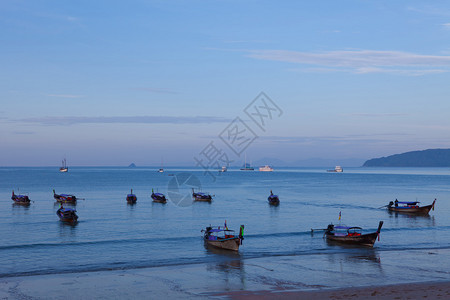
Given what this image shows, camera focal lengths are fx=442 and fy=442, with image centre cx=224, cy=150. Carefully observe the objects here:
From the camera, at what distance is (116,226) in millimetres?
64125

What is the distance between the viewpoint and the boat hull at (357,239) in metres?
47.8

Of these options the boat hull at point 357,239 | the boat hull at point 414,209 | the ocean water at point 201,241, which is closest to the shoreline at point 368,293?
the ocean water at point 201,241

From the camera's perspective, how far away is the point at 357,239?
49000 millimetres

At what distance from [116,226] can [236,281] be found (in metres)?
Result: 35.5

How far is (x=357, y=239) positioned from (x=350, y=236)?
1123mm

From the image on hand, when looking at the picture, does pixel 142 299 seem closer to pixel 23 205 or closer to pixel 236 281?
pixel 236 281

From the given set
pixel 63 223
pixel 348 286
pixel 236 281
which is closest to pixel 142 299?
pixel 236 281

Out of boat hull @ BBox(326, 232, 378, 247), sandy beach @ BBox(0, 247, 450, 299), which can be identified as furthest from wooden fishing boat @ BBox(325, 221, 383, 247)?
sandy beach @ BBox(0, 247, 450, 299)

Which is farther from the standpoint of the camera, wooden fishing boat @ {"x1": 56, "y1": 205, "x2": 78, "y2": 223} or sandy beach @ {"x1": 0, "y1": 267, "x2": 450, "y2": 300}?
wooden fishing boat @ {"x1": 56, "y1": 205, "x2": 78, "y2": 223}

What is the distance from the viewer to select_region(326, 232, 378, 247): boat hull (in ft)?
→ 157

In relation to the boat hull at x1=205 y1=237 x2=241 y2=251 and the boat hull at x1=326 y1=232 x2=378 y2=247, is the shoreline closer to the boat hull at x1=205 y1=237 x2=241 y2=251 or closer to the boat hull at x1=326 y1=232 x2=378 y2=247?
the boat hull at x1=205 y1=237 x2=241 y2=251

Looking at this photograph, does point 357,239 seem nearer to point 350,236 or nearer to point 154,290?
point 350,236

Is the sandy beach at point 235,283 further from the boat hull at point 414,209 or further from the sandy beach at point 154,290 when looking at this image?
the boat hull at point 414,209

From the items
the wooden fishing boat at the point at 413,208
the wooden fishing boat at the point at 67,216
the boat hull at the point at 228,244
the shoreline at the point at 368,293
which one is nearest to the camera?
the shoreline at the point at 368,293
